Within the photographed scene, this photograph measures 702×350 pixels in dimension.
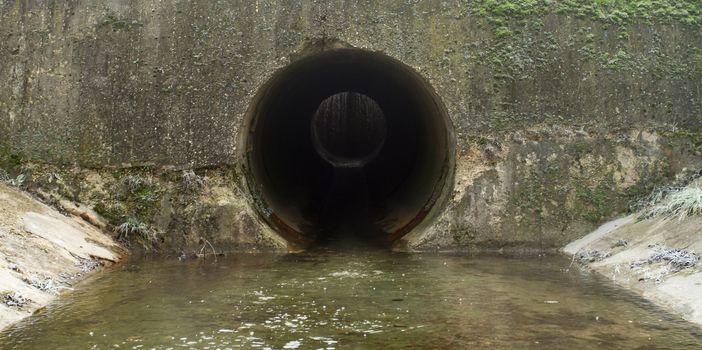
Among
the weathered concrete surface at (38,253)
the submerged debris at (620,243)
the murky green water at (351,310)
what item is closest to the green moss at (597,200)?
the submerged debris at (620,243)

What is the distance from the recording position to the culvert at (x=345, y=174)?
10.4 metres

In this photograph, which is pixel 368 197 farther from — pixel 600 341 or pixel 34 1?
pixel 600 341

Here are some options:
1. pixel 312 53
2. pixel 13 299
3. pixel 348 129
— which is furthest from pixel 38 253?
pixel 348 129

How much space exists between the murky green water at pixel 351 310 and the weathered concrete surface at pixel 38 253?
0.23 m

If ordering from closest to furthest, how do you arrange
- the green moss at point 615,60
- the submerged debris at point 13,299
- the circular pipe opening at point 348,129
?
the submerged debris at point 13,299
the green moss at point 615,60
the circular pipe opening at point 348,129

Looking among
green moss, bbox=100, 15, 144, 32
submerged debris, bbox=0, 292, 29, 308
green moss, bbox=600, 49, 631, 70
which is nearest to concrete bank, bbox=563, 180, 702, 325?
green moss, bbox=600, 49, 631, 70

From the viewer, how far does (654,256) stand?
290 inches

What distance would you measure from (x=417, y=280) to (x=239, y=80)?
386 centimetres

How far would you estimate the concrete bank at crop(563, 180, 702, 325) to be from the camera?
20.6 ft

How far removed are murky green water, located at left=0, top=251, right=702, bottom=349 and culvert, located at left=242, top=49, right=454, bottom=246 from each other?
2.38 m

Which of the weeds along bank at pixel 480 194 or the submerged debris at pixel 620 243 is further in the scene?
the weeds along bank at pixel 480 194

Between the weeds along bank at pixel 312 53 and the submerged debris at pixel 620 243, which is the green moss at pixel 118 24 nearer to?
the weeds along bank at pixel 312 53

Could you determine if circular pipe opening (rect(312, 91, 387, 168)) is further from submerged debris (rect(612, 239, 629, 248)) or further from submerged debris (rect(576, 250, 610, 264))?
submerged debris (rect(612, 239, 629, 248))

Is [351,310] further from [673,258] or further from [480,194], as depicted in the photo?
[480,194]
